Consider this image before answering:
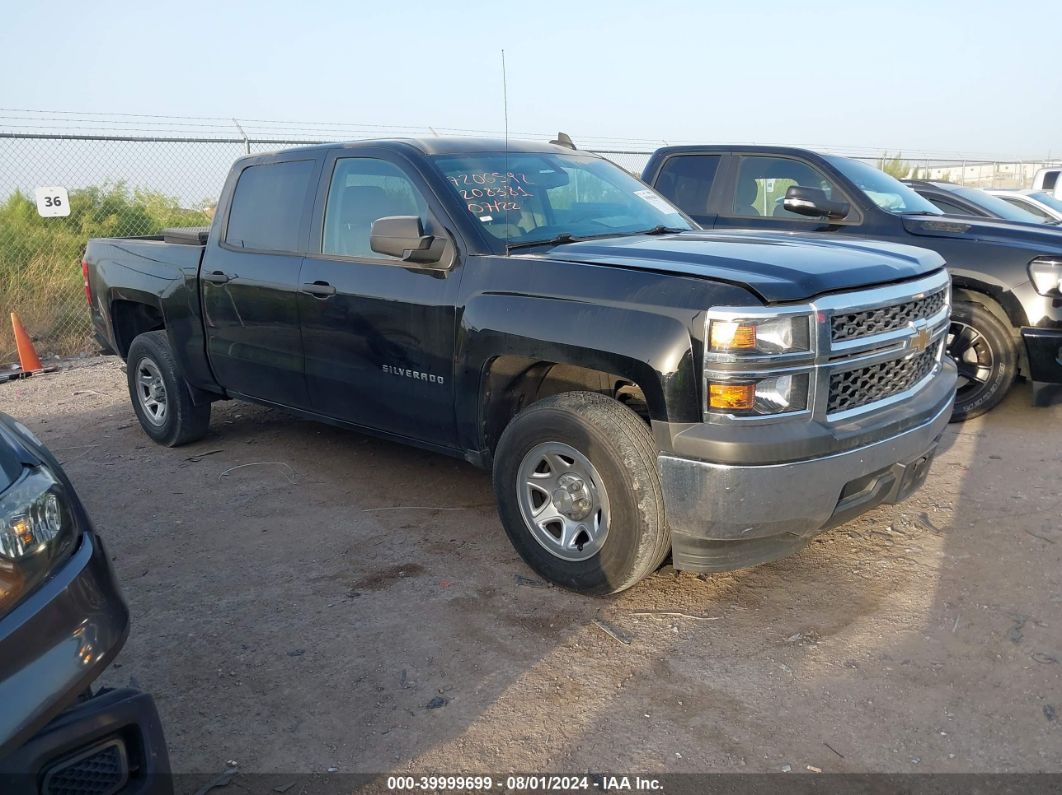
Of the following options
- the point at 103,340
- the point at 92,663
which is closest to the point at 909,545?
the point at 92,663

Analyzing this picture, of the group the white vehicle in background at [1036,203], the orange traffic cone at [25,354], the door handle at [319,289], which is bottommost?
the orange traffic cone at [25,354]

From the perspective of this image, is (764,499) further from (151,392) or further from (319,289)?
(151,392)

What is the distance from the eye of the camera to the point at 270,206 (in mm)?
5172

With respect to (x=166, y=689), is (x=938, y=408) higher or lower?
higher

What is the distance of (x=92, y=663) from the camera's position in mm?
2061

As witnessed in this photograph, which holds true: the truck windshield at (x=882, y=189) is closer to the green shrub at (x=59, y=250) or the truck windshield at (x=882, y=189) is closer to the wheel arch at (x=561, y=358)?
the wheel arch at (x=561, y=358)

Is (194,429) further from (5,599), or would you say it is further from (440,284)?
(5,599)

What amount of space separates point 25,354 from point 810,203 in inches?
300

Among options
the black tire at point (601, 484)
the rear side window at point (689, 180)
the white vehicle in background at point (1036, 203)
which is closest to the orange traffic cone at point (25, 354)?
the rear side window at point (689, 180)

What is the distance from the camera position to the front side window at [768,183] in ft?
22.8

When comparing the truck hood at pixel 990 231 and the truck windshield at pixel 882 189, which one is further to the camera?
the truck windshield at pixel 882 189

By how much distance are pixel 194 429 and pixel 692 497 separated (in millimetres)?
4044

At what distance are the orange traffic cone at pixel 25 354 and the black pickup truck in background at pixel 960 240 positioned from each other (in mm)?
6718

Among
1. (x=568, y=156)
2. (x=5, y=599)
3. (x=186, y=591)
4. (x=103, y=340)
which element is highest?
(x=568, y=156)
